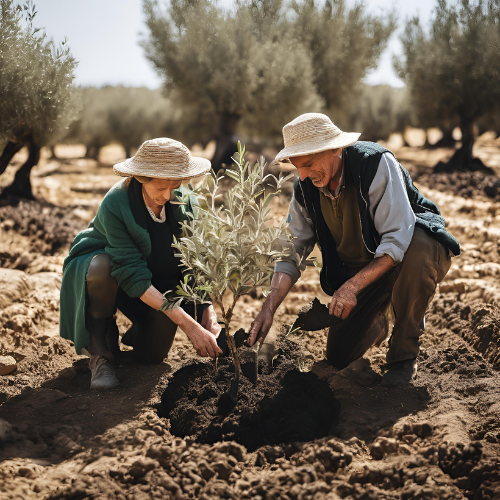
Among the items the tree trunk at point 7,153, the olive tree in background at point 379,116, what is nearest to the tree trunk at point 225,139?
the tree trunk at point 7,153

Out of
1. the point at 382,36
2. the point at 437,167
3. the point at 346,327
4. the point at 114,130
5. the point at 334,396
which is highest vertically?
the point at 382,36

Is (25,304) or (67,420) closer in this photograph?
(67,420)

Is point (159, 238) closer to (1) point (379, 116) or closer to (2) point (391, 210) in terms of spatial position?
(2) point (391, 210)

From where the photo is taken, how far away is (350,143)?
2664 millimetres

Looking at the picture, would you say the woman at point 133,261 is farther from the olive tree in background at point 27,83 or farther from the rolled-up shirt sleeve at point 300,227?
the olive tree in background at point 27,83

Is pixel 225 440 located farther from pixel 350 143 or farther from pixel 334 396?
pixel 350 143

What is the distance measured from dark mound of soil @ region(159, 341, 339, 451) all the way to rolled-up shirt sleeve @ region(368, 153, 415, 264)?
0.86m

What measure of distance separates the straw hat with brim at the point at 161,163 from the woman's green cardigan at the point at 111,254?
0.22 metres

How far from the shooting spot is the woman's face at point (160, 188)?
2.85 meters

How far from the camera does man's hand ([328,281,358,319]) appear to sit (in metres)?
2.65

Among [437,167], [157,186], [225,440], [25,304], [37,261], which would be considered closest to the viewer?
[225,440]

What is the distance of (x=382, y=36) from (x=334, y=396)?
1222 cm

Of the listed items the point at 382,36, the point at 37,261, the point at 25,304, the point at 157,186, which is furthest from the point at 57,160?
the point at 157,186

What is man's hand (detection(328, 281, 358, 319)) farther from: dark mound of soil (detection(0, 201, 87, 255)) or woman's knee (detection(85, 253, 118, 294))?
dark mound of soil (detection(0, 201, 87, 255))
